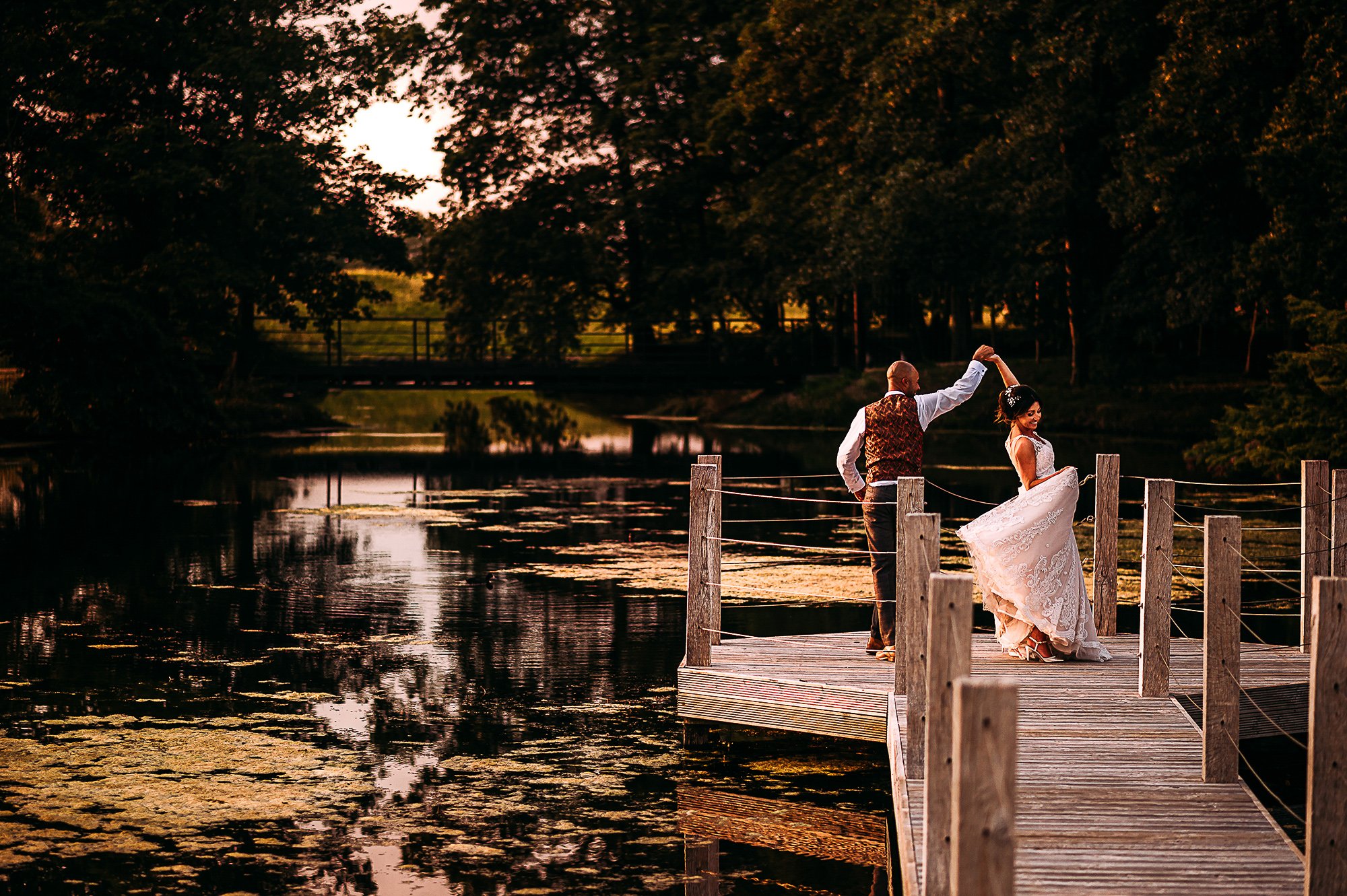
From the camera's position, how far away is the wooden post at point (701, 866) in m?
6.79

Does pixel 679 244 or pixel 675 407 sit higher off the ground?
pixel 679 244

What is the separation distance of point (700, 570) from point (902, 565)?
215 centimetres

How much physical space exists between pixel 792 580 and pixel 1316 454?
1300 cm

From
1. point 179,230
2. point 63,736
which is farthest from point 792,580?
point 179,230

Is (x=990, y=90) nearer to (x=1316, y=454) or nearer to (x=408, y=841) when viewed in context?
(x=1316, y=454)

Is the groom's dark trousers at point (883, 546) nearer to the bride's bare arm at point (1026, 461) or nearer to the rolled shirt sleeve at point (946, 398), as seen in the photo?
the rolled shirt sleeve at point (946, 398)

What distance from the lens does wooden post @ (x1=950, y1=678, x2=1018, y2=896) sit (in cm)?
367

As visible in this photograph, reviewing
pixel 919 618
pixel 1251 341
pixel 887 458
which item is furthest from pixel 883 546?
pixel 1251 341

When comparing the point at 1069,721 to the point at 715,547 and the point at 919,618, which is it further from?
the point at 715,547

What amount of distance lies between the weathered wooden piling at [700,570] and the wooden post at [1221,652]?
3.39 m

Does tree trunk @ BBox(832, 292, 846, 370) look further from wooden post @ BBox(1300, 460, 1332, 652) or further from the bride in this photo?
the bride

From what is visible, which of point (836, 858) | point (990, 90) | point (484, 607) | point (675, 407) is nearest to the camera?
point (836, 858)

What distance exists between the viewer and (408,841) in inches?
287

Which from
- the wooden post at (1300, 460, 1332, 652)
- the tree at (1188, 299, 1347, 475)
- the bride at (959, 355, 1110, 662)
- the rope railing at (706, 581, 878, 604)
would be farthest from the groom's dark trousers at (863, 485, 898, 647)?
the tree at (1188, 299, 1347, 475)
